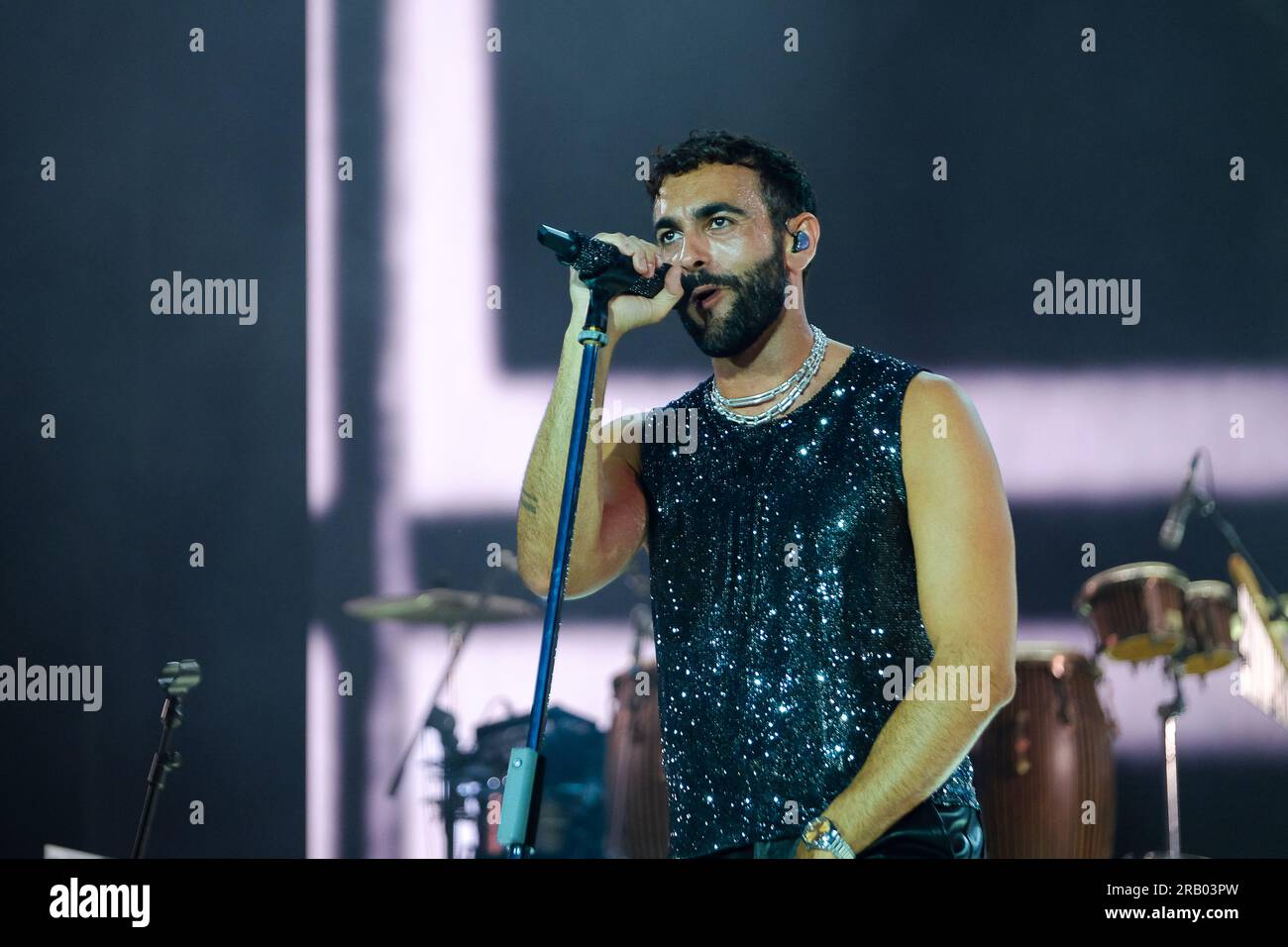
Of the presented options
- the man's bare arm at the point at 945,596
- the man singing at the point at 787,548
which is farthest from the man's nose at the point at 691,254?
the man's bare arm at the point at 945,596

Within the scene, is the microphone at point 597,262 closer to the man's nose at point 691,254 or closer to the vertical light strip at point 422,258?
the man's nose at point 691,254

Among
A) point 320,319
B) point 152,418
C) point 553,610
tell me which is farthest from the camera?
point 320,319

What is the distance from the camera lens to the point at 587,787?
3686 mm

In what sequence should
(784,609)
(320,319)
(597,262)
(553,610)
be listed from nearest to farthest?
1. (553,610)
2. (597,262)
3. (784,609)
4. (320,319)

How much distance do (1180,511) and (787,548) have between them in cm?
176

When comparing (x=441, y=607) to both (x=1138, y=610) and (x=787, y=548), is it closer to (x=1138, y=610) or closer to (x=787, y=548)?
(x=787, y=548)

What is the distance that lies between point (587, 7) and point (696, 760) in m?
2.14

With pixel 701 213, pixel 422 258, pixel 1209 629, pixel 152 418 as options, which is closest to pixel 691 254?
pixel 701 213

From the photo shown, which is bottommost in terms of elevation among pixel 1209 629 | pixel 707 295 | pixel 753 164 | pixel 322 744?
pixel 322 744

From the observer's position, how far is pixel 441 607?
3586mm

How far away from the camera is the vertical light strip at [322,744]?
11.7 ft

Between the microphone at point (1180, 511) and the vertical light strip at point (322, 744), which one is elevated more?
the microphone at point (1180, 511)

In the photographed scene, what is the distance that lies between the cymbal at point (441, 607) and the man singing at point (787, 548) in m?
1.20
